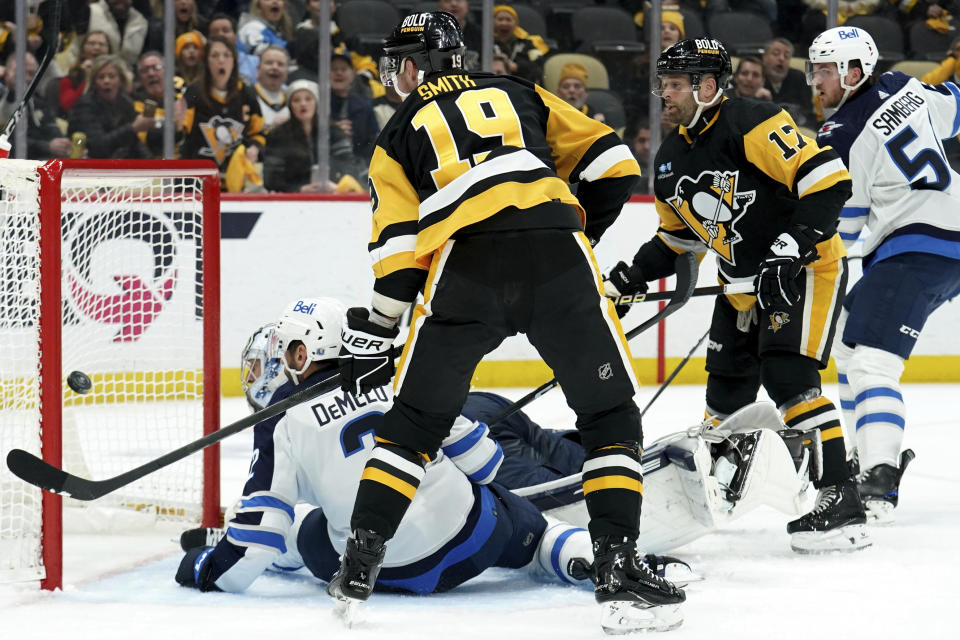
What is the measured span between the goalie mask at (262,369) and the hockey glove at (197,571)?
34 cm

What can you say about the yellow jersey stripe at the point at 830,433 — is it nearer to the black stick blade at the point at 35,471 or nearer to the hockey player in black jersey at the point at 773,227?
the hockey player in black jersey at the point at 773,227

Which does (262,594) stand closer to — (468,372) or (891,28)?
(468,372)

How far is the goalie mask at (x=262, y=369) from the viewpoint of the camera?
252 centimetres

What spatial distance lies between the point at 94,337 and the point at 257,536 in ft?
5.10

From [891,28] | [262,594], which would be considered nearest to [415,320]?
[262,594]

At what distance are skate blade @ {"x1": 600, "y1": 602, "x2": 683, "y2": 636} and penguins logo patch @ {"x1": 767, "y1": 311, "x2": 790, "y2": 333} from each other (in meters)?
0.93

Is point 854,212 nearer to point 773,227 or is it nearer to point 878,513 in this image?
point 773,227

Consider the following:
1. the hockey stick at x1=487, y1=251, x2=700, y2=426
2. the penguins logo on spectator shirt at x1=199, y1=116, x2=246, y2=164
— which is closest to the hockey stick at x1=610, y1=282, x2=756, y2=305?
the hockey stick at x1=487, y1=251, x2=700, y2=426

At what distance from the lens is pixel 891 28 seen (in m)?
6.42

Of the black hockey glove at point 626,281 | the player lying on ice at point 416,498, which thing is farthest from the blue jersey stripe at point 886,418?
the black hockey glove at point 626,281

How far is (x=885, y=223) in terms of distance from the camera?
10.5ft

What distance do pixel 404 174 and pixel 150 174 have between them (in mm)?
900

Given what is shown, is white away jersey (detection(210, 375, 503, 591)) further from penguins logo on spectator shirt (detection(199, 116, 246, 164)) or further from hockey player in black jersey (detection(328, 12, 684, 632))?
penguins logo on spectator shirt (detection(199, 116, 246, 164))

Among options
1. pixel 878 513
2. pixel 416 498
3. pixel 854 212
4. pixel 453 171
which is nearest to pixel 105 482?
pixel 416 498
